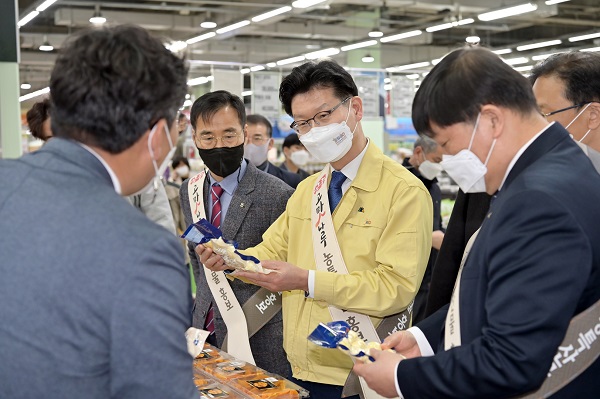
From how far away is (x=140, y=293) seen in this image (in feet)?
4.36

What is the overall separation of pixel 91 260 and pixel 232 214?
74.9 inches

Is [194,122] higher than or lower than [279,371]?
higher

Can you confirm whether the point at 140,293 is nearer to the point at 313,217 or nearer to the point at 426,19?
the point at 313,217

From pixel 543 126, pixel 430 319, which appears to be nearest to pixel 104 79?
pixel 543 126

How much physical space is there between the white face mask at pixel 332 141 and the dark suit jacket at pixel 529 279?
111 cm

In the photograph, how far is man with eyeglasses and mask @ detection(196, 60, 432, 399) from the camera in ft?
8.23

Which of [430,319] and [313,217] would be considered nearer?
[430,319]

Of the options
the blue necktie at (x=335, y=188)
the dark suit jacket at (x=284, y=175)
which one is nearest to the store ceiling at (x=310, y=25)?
the dark suit jacket at (x=284, y=175)

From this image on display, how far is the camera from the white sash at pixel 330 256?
8.61ft

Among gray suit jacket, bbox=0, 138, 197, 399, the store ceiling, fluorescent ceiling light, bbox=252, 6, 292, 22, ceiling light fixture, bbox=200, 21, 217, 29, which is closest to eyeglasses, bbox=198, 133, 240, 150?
gray suit jacket, bbox=0, 138, 197, 399

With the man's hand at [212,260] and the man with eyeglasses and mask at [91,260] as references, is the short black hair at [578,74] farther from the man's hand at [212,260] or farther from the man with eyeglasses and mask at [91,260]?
the man with eyeglasses and mask at [91,260]

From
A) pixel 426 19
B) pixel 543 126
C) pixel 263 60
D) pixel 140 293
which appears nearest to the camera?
pixel 140 293

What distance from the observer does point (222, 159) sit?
130 inches

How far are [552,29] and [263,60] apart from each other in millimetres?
8744
